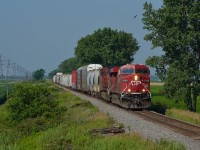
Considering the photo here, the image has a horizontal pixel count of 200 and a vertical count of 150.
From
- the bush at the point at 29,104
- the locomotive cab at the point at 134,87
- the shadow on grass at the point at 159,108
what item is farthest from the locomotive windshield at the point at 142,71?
the bush at the point at 29,104

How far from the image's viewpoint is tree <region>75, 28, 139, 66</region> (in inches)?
3442

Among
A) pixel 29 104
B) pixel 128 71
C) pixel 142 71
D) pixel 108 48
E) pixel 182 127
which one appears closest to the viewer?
pixel 182 127

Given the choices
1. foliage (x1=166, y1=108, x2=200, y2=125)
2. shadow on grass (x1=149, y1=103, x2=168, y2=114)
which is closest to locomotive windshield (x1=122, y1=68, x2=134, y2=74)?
foliage (x1=166, y1=108, x2=200, y2=125)

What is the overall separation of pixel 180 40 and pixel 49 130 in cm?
2122

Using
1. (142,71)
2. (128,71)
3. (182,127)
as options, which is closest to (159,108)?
(142,71)

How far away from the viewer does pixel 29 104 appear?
2364 centimetres

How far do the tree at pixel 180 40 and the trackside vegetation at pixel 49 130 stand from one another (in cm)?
1288

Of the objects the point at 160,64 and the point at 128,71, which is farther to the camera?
the point at 160,64

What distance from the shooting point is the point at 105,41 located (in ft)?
309

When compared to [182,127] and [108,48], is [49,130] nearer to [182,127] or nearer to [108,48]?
[182,127]

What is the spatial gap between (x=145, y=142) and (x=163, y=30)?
81.3 ft

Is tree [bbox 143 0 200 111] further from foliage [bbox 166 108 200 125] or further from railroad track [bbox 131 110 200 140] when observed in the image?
railroad track [bbox 131 110 200 140]

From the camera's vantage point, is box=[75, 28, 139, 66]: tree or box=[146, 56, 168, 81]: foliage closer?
box=[146, 56, 168, 81]: foliage

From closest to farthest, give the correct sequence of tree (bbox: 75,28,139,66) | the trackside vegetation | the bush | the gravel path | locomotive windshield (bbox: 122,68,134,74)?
the trackside vegetation < the gravel path < the bush < locomotive windshield (bbox: 122,68,134,74) < tree (bbox: 75,28,139,66)
